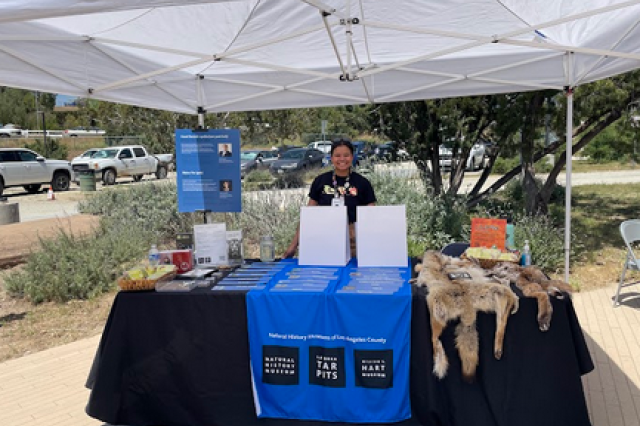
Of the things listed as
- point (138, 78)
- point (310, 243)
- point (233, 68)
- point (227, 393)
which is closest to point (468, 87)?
point (233, 68)

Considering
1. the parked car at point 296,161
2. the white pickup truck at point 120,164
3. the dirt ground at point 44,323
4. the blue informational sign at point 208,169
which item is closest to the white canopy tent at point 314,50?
the blue informational sign at point 208,169

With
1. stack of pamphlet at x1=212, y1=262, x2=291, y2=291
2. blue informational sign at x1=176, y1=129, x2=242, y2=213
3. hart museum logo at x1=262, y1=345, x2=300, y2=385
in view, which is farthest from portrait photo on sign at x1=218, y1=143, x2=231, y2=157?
hart museum logo at x1=262, y1=345, x2=300, y2=385

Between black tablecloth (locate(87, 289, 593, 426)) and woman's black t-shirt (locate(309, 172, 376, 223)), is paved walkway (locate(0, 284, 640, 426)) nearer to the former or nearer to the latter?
black tablecloth (locate(87, 289, 593, 426))

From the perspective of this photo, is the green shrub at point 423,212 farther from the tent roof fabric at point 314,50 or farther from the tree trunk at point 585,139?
the tent roof fabric at point 314,50

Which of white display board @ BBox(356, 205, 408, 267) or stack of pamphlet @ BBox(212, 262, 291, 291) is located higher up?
white display board @ BBox(356, 205, 408, 267)

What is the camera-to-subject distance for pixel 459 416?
2883 millimetres

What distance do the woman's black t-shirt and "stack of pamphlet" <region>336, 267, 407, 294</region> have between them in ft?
2.34

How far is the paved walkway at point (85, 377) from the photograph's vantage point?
3.52 m

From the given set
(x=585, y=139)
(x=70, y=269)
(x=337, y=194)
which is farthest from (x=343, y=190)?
(x=585, y=139)

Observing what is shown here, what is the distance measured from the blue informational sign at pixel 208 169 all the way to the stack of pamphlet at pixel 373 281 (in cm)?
188

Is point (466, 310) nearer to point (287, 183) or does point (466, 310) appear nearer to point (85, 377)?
point (85, 377)

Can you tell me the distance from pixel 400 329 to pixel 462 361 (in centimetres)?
36

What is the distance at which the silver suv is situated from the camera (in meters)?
17.4

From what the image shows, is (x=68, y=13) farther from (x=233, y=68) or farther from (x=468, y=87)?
(x=468, y=87)
